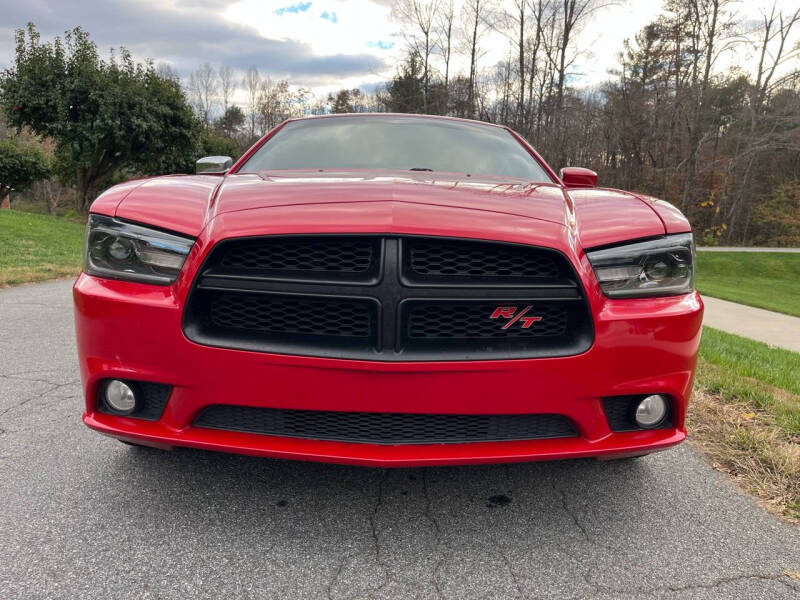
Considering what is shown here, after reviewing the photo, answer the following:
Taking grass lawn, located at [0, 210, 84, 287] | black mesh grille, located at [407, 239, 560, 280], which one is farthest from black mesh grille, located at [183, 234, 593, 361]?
grass lawn, located at [0, 210, 84, 287]

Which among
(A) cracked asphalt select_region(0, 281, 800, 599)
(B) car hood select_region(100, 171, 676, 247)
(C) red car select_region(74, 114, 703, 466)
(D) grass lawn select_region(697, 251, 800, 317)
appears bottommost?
(D) grass lawn select_region(697, 251, 800, 317)

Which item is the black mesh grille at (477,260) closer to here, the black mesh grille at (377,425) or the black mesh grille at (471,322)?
the black mesh grille at (471,322)

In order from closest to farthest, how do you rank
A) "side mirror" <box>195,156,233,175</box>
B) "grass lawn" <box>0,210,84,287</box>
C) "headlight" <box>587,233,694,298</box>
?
"headlight" <box>587,233,694,298</box> → "side mirror" <box>195,156,233,175</box> → "grass lawn" <box>0,210,84,287</box>

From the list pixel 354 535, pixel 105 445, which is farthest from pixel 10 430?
pixel 354 535

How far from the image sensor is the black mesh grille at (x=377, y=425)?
5.85 ft

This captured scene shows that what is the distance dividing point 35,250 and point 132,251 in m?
10.1

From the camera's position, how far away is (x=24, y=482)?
2.17m

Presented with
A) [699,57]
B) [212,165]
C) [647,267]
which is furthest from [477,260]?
[699,57]

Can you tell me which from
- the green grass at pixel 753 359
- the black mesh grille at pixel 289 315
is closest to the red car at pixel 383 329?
the black mesh grille at pixel 289 315

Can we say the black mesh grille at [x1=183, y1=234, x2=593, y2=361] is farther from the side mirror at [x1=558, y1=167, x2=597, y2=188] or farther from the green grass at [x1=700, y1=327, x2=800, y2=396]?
the green grass at [x1=700, y1=327, x2=800, y2=396]

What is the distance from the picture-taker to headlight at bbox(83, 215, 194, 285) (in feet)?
5.99

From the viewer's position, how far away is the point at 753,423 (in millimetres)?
3039

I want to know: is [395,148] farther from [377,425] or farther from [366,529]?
[366,529]

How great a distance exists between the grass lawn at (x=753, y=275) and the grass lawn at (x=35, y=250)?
12.7m
